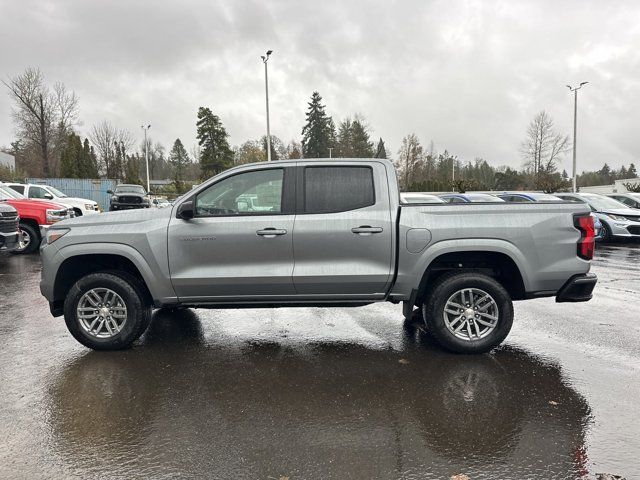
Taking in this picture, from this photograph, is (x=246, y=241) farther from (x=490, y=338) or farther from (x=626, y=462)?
(x=626, y=462)

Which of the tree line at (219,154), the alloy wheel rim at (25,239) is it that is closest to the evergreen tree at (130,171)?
the tree line at (219,154)

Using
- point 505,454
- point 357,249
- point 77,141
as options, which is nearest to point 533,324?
point 357,249

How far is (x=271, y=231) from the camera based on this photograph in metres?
4.76

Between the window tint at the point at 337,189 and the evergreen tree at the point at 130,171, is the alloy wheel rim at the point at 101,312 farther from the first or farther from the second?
the evergreen tree at the point at 130,171

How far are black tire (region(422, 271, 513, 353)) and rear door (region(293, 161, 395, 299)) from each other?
549 mm

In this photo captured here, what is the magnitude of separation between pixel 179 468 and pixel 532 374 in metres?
3.23

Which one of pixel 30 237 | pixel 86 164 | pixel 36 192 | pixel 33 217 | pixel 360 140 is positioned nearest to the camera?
pixel 33 217

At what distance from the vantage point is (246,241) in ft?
15.7

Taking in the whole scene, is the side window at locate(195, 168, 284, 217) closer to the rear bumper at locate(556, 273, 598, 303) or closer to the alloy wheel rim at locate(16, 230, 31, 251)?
the rear bumper at locate(556, 273, 598, 303)

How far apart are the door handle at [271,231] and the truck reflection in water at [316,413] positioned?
125 cm

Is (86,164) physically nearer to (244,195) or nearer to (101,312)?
(101,312)

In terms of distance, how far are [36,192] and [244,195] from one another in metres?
16.3

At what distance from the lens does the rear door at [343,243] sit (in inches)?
187

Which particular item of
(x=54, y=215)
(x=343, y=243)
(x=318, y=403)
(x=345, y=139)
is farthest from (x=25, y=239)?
(x=345, y=139)
